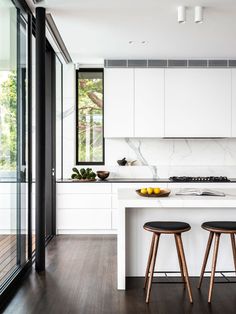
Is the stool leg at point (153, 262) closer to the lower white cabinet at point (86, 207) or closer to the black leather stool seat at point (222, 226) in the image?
the black leather stool seat at point (222, 226)

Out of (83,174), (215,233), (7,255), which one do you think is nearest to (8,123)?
(7,255)

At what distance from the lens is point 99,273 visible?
3447 millimetres

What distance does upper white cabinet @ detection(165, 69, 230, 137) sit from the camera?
5.32 m

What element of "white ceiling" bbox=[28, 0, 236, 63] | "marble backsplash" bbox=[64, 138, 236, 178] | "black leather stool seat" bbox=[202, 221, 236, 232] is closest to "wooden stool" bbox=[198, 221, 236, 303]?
"black leather stool seat" bbox=[202, 221, 236, 232]

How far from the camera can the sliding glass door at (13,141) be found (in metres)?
2.83

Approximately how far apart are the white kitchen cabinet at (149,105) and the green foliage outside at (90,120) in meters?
0.80

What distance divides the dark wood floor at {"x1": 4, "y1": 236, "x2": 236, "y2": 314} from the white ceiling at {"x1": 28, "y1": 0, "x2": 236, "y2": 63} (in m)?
2.71

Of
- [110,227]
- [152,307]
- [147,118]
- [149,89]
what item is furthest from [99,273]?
[149,89]

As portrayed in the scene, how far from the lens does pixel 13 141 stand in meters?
3.14

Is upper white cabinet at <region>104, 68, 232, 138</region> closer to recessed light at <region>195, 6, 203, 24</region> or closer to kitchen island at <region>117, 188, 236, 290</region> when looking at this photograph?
recessed light at <region>195, 6, 203, 24</region>

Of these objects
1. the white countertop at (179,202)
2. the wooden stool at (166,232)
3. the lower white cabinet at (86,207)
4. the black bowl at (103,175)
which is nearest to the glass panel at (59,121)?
the lower white cabinet at (86,207)

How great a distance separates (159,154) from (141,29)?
7.34 feet

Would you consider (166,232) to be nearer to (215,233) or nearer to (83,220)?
(215,233)

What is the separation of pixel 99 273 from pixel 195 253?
98cm
